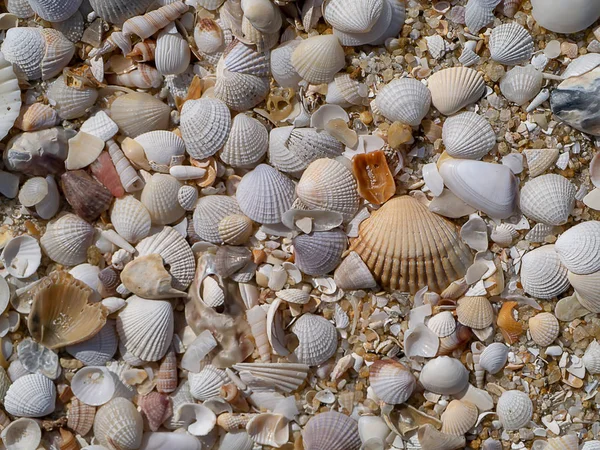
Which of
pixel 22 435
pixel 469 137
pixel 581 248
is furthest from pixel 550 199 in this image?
pixel 22 435

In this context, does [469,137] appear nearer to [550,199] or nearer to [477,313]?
[550,199]

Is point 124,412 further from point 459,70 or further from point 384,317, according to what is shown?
point 459,70

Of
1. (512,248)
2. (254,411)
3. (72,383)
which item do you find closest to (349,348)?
(254,411)

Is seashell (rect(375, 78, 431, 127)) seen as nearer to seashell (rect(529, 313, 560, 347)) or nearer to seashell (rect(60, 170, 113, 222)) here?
seashell (rect(529, 313, 560, 347))

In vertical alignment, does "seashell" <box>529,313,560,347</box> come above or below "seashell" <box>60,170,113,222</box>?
below

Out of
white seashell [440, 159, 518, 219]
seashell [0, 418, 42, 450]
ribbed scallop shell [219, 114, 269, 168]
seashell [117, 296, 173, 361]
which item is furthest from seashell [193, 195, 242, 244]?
seashell [0, 418, 42, 450]

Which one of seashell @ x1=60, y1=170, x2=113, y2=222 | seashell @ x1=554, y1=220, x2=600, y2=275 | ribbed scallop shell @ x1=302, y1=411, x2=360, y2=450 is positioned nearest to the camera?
seashell @ x1=554, y1=220, x2=600, y2=275

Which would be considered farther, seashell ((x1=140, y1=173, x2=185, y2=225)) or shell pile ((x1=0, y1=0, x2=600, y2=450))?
seashell ((x1=140, y1=173, x2=185, y2=225))

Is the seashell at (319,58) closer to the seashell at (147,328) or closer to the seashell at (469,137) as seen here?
the seashell at (469,137)
